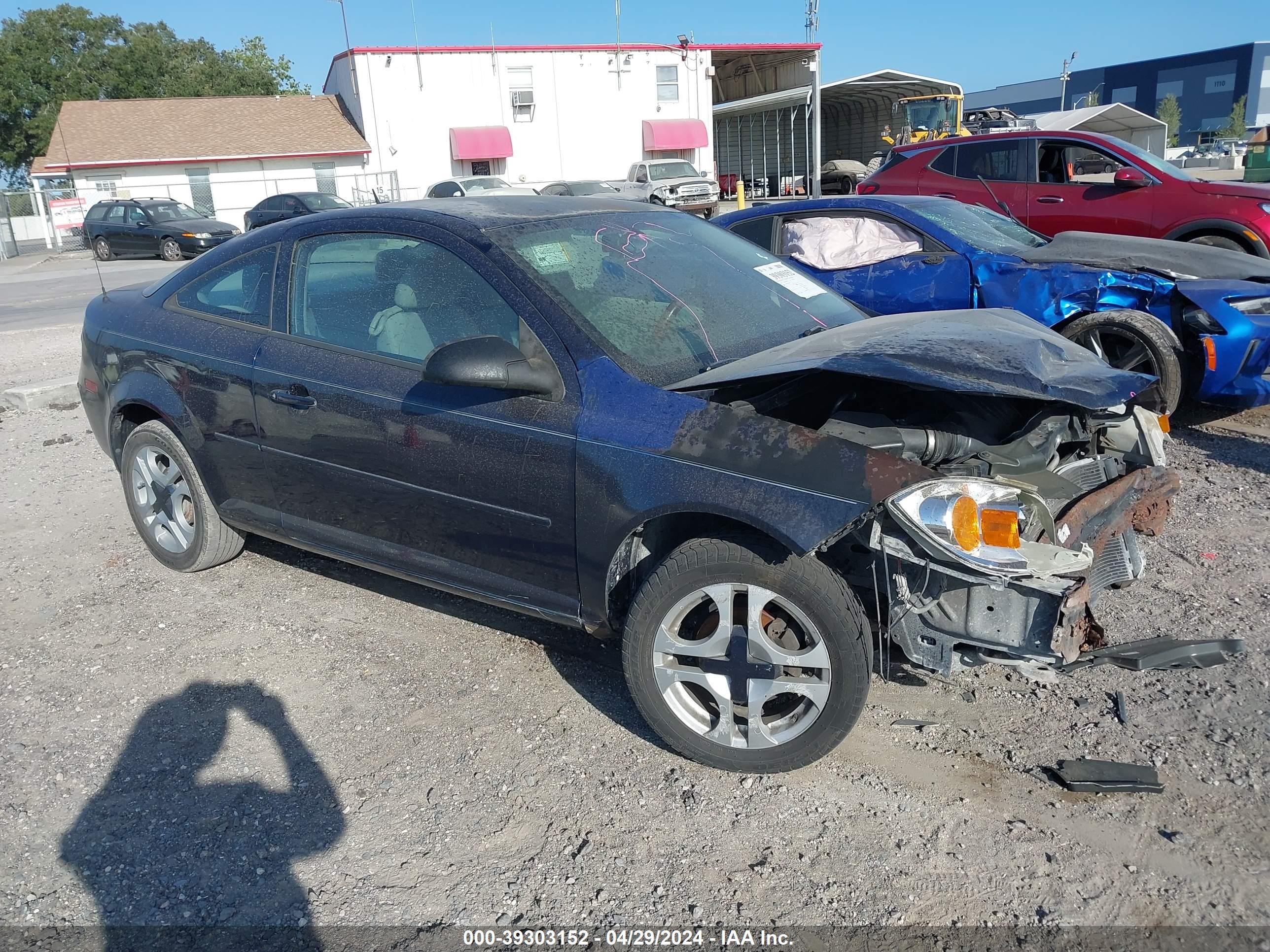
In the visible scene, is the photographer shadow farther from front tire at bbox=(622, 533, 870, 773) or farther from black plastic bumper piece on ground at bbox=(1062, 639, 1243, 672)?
black plastic bumper piece on ground at bbox=(1062, 639, 1243, 672)

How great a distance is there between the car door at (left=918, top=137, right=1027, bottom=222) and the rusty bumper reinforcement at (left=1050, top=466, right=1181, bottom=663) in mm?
7207

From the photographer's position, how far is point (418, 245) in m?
3.60

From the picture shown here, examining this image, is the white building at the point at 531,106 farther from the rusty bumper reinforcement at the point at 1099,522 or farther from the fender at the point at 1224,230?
the rusty bumper reinforcement at the point at 1099,522

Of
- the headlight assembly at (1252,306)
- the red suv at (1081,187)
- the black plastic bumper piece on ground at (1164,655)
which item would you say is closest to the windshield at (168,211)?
the red suv at (1081,187)

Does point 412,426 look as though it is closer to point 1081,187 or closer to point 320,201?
point 1081,187

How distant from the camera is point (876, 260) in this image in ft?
22.3

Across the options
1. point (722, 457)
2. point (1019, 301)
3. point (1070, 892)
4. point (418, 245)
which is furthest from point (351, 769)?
point (1019, 301)

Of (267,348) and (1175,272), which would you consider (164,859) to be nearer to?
(267,348)

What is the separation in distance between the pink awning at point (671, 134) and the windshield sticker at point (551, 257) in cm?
3596

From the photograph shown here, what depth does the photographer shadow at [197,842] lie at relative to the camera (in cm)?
252

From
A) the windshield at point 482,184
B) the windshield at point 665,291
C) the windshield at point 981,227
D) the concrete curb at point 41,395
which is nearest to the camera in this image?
the windshield at point 665,291

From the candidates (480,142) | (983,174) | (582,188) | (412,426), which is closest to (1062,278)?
(983,174)

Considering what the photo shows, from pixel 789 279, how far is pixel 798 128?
42374mm

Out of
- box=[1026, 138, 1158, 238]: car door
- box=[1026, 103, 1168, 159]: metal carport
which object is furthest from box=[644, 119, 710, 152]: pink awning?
box=[1026, 138, 1158, 238]: car door
